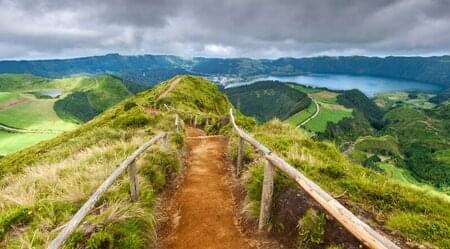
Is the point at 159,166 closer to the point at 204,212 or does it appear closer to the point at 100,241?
the point at 204,212

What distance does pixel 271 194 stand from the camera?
25.4 feet

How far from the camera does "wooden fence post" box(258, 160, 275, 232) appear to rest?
7.73 m

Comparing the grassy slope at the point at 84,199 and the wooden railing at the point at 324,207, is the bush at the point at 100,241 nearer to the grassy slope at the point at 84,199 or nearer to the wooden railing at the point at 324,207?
the grassy slope at the point at 84,199

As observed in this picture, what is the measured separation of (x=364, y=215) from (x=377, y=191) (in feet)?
4.61

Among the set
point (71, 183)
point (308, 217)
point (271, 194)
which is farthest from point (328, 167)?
point (71, 183)

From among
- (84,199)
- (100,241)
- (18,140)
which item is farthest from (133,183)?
(18,140)

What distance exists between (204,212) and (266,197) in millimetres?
2357

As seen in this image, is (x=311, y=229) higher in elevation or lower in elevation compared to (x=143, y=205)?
higher

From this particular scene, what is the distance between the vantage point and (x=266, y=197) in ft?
25.5

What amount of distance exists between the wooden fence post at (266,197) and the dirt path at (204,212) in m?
0.51

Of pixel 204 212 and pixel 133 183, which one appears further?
pixel 204 212

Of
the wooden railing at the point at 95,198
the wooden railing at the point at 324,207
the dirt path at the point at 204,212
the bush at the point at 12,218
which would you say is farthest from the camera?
the dirt path at the point at 204,212

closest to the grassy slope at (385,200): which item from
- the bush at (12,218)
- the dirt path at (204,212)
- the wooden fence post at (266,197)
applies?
the wooden fence post at (266,197)

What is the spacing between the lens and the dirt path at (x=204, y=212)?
7977mm
